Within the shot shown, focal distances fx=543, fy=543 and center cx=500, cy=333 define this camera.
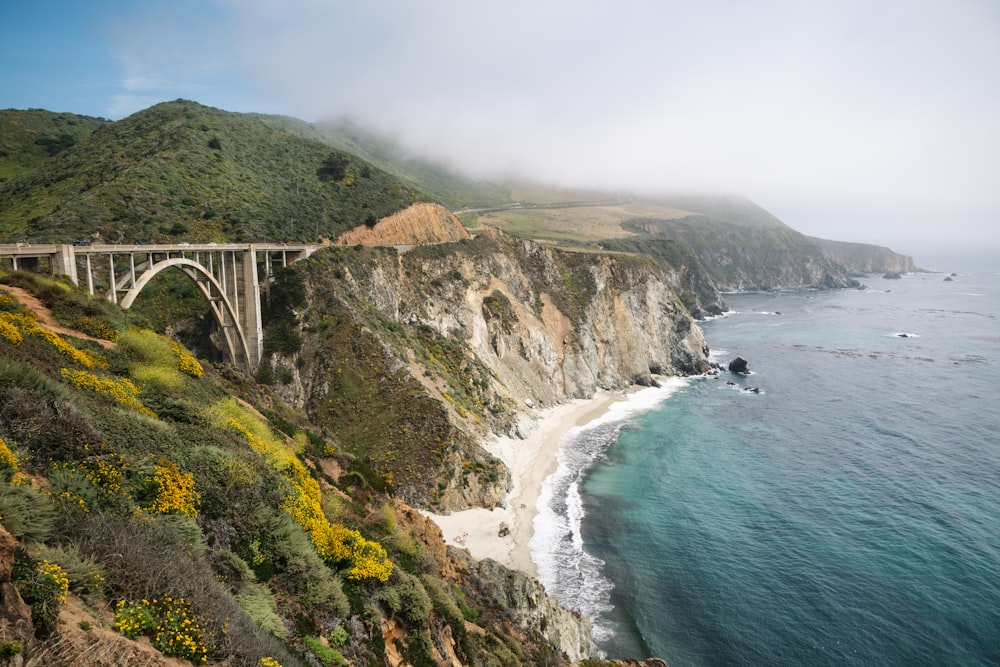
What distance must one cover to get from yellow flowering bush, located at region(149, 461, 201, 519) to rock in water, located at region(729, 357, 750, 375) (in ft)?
276

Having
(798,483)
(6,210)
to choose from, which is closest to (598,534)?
(798,483)

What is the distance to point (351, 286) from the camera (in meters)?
52.1

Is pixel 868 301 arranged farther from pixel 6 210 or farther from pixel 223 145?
pixel 6 210

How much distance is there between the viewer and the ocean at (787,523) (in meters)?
28.5

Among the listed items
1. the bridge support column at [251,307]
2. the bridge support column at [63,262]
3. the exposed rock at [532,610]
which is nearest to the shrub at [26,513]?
the exposed rock at [532,610]

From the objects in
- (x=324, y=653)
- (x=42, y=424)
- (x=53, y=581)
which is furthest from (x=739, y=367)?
(x=53, y=581)

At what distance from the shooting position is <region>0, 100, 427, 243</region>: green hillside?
156 ft

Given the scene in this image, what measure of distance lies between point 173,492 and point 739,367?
280 feet

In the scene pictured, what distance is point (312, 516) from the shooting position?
608 inches

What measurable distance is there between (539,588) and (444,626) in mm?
9497

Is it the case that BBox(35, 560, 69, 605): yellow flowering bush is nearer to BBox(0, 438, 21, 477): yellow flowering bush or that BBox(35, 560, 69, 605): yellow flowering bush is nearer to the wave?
BBox(0, 438, 21, 477): yellow flowering bush

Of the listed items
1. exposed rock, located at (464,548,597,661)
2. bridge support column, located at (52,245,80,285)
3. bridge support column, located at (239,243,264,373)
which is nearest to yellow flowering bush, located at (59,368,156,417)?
bridge support column, located at (52,245,80,285)

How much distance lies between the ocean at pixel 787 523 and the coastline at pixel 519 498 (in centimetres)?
115

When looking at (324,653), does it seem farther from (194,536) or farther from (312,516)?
(312,516)
